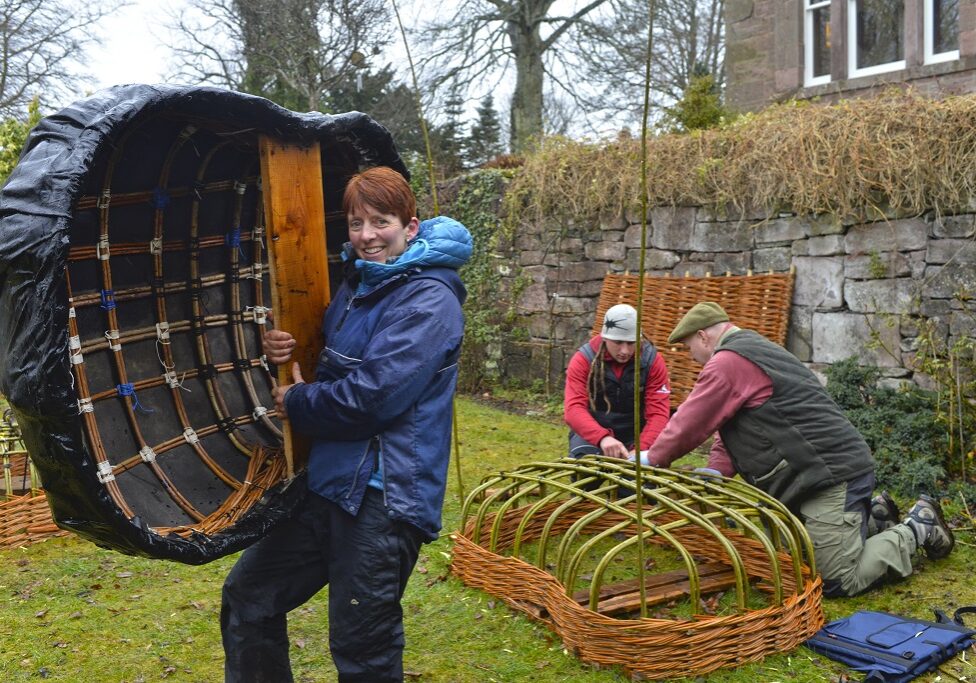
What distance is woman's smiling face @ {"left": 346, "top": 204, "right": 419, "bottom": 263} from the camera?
2586 millimetres

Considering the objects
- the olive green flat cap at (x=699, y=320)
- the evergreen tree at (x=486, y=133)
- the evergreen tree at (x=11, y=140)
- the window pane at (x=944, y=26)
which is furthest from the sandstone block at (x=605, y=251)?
the evergreen tree at (x=486, y=133)

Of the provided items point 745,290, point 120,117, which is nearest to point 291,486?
point 120,117

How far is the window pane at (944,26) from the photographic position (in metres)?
9.49

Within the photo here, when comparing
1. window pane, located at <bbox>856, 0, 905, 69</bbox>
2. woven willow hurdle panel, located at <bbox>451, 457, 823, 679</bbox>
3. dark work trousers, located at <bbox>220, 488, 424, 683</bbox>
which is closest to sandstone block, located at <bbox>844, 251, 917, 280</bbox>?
woven willow hurdle panel, located at <bbox>451, 457, 823, 679</bbox>

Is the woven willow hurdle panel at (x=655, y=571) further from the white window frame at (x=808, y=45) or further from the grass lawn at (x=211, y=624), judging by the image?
the white window frame at (x=808, y=45)

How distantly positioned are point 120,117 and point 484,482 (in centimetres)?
304

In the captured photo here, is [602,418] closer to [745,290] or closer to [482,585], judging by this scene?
[482,585]

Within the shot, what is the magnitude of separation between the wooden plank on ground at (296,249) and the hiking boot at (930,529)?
10.6ft

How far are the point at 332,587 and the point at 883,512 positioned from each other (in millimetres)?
3262

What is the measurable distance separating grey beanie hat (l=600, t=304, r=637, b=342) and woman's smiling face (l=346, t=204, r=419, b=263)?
2.77 metres

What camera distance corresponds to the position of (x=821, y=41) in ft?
34.9

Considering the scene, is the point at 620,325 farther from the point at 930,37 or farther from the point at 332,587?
the point at 930,37

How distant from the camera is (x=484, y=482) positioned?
15.4ft

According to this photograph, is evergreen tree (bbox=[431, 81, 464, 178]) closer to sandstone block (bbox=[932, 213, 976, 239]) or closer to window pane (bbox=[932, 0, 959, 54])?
window pane (bbox=[932, 0, 959, 54])
